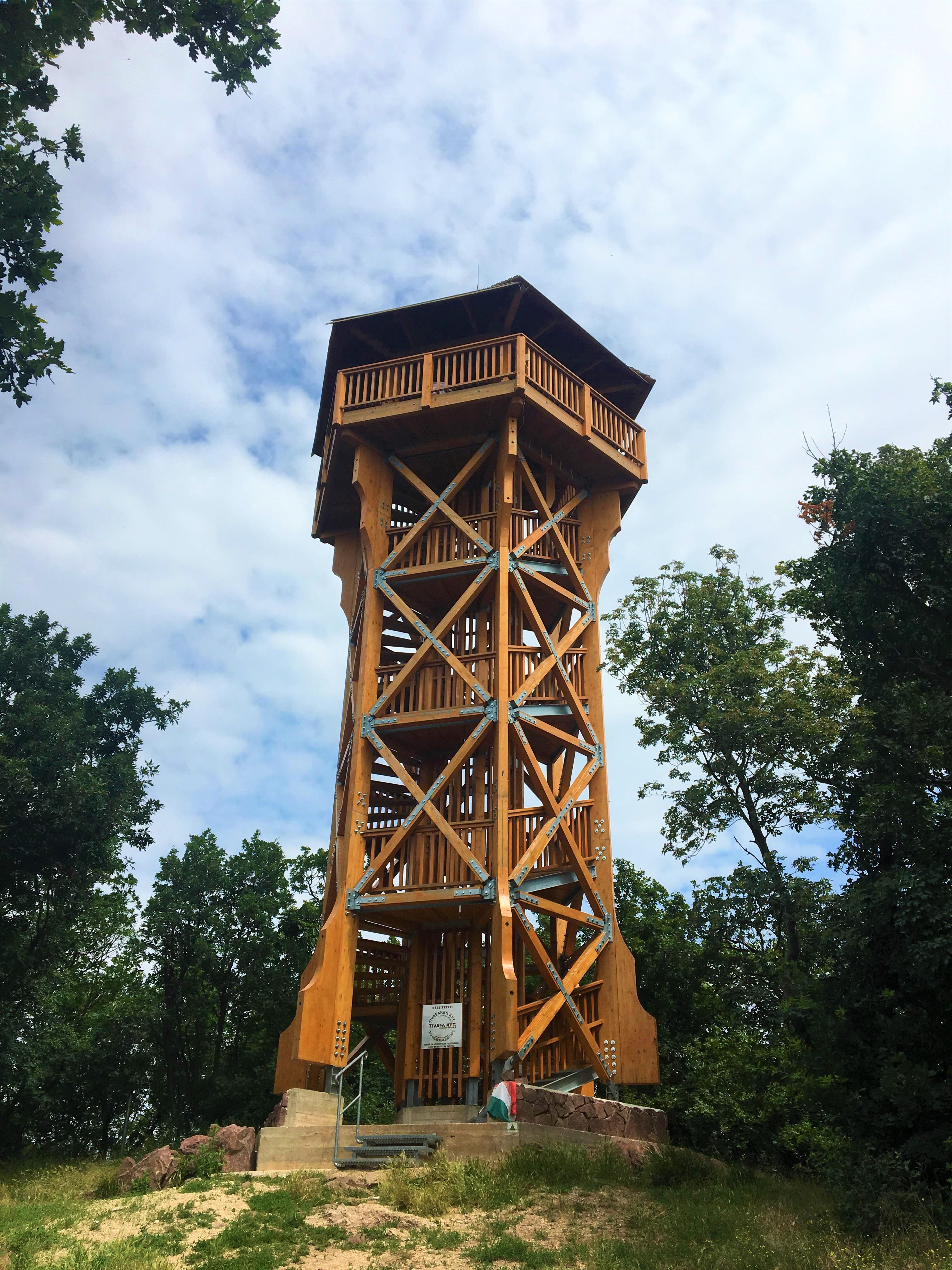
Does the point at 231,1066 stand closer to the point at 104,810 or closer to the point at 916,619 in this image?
the point at 104,810

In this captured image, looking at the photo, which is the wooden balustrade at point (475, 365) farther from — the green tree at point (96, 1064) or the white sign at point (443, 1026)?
the green tree at point (96, 1064)

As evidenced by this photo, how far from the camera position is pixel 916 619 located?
485 inches

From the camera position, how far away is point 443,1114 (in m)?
15.0

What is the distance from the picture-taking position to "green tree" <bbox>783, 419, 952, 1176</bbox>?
9898mm

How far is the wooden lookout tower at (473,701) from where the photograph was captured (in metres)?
15.6

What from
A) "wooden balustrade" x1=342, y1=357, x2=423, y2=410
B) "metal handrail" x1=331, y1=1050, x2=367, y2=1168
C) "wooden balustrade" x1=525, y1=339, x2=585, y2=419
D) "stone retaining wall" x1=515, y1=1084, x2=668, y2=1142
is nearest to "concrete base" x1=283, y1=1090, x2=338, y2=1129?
"metal handrail" x1=331, y1=1050, x2=367, y2=1168

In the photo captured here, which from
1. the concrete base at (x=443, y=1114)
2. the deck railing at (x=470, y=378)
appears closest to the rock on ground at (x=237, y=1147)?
the concrete base at (x=443, y=1114)

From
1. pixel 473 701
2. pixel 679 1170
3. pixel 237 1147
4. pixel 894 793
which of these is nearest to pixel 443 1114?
pixel 237 1147

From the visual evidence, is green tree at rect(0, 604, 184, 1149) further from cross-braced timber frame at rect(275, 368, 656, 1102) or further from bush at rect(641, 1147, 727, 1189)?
bush at rect(641, 1147, 727, 1189)

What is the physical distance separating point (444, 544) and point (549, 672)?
3.06m

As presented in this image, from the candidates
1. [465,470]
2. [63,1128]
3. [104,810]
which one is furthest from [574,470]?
[63,1128]

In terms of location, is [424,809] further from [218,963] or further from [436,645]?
[218,963]

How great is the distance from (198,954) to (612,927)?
14.2 metres

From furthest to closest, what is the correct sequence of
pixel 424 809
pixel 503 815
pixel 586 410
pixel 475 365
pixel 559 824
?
pixel 586 410, pixel 475 365, pixel 559 824, pixel 424 809, pixel 503 815
